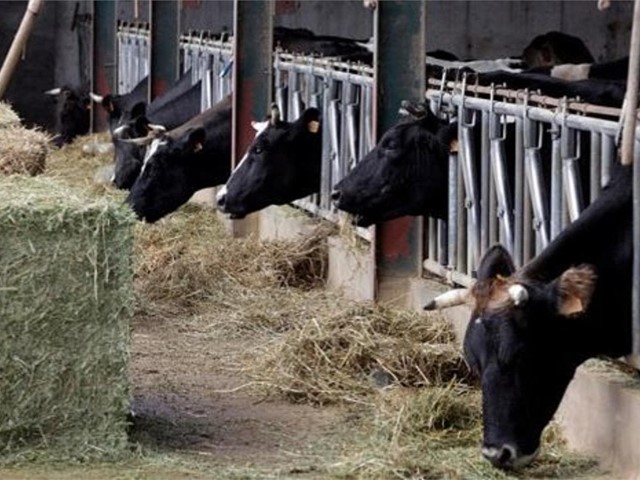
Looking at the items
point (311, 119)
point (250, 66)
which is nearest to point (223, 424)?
point (311, 119)

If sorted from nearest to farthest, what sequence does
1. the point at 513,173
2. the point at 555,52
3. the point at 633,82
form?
1. the point at 633,82
2. the point at 513,173
3. the point at 555,52

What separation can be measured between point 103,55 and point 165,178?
755 cm

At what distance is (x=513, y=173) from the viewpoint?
9.26 metres

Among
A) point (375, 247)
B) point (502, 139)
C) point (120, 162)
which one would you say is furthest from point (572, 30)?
point (502, 139)

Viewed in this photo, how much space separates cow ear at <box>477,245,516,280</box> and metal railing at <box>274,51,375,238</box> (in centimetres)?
354

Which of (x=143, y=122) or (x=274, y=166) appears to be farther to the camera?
(x=143, y=122)

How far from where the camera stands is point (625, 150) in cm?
683

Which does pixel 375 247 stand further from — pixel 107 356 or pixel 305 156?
pixel 107 356

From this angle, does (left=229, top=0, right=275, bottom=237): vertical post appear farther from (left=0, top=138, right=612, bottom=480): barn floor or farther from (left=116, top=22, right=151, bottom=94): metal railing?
(left=116, top=22, right=151, bottom=94): metal railing

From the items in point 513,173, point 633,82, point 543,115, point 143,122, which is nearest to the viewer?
point 633,82

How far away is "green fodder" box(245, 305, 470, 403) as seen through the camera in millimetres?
8516

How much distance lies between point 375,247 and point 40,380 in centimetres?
360

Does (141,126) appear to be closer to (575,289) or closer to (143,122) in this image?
(143,122)

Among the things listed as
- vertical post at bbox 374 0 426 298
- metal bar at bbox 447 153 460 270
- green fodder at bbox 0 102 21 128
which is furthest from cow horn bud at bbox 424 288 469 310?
green fodder at bbox 0 102 21 128
